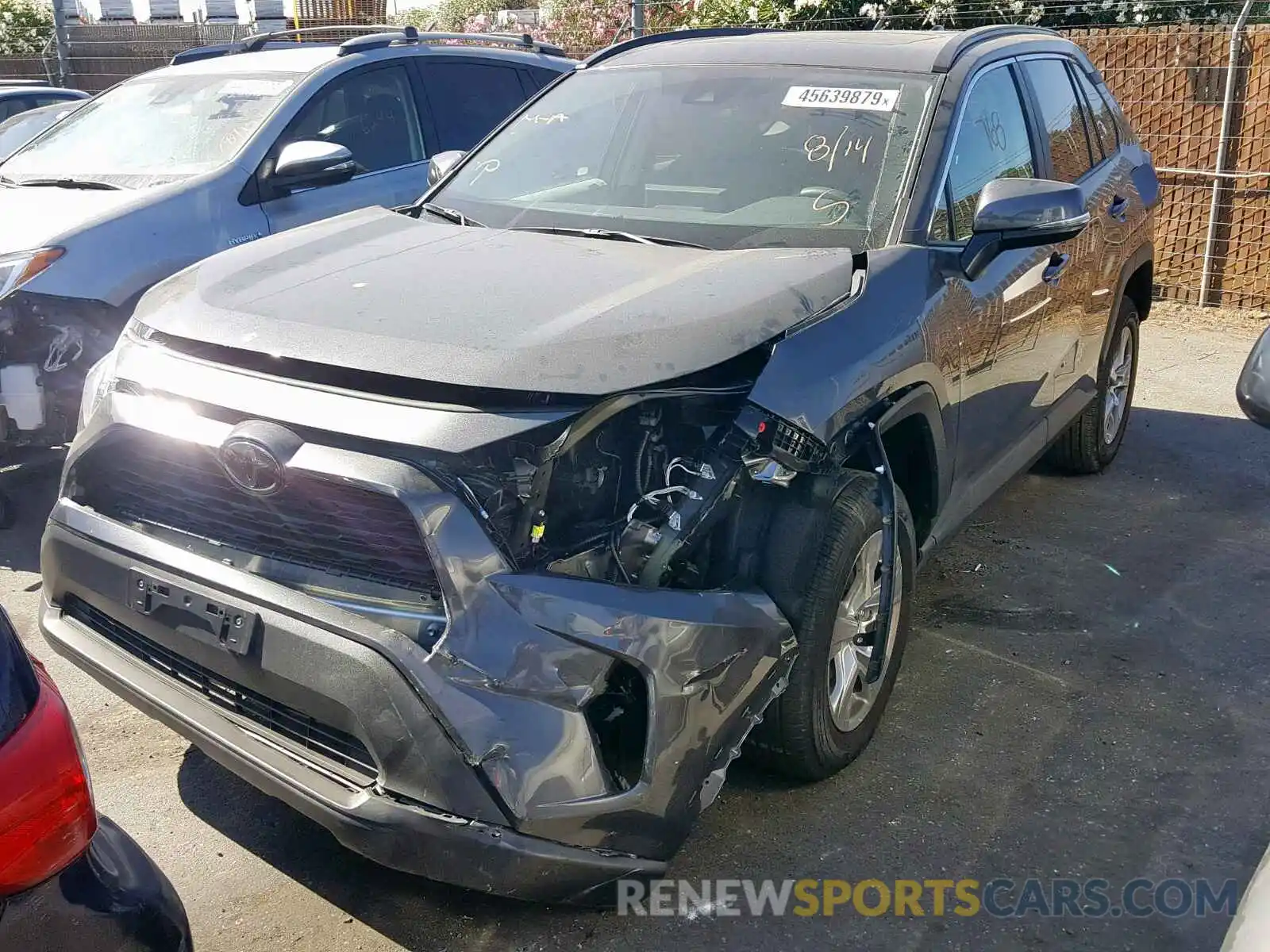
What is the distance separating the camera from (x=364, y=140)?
6.51m

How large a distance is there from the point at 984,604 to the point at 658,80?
7.54 feet

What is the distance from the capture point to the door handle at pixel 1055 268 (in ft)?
14.6

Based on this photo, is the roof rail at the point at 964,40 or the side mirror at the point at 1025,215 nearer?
the side mirror at the point at 1025,215

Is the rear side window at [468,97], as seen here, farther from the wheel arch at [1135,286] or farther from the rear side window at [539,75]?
the wheel arch at [1135,286]

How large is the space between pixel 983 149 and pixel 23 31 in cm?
1864

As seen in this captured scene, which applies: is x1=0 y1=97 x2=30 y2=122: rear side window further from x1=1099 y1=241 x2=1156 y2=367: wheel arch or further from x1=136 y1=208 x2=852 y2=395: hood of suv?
x1=1099 y1=241 x2=1156 y2=367: wheel arch

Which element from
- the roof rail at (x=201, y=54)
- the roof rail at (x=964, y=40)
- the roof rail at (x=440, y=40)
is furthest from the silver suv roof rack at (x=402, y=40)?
the roof rail at (x=964, y=40)

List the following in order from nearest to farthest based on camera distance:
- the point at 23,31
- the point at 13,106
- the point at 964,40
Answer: the point at 964,40
the point at 13,106
the point at 23,31

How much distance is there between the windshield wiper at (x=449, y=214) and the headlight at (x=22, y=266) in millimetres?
1854

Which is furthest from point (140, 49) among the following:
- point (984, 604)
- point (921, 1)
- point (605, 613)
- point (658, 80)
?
point (605, 613)

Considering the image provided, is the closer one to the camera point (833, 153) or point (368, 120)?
point (833, 153)

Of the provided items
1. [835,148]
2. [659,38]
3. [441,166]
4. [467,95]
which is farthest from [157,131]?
[835,148]

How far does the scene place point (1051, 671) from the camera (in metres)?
4.14

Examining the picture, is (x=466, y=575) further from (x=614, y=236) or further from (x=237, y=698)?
(x=614, y=236)
